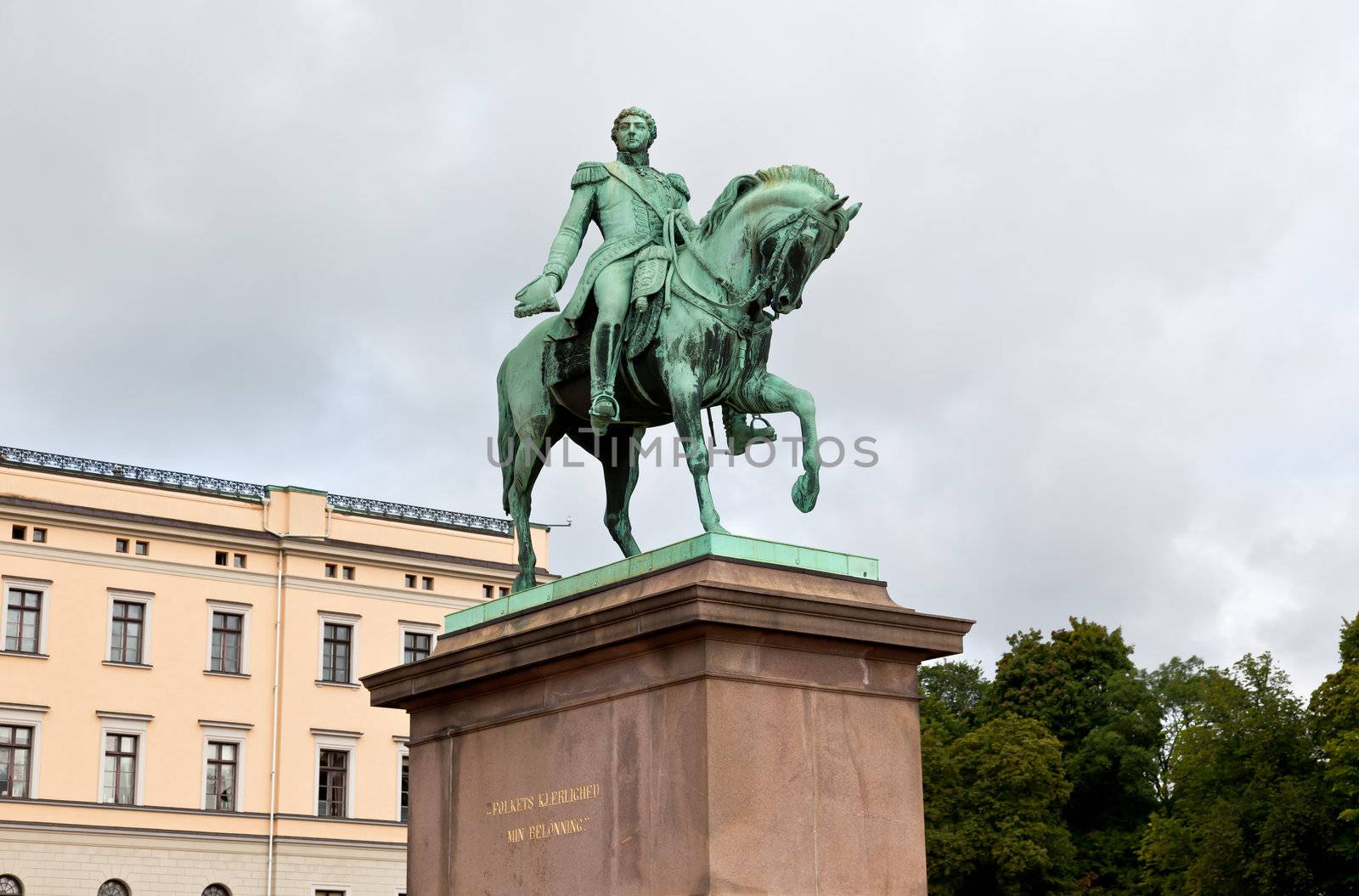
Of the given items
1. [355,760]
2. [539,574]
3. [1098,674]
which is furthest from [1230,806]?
[355,760]

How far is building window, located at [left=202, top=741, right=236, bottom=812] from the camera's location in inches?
2111

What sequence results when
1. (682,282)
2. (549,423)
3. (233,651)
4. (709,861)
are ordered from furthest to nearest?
(233,651) < (549,423) < (682,282) < (709,861)

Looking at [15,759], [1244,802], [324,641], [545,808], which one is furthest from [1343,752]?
[15,759]

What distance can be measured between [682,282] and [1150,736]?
4741 cm

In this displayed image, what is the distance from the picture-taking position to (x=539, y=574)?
56656 mm

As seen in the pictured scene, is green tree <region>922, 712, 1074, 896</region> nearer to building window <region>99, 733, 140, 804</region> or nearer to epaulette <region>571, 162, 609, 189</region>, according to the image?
building window <region>99, 733, 140, 804</region>

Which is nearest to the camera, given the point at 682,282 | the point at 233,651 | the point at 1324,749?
the point at 682,282

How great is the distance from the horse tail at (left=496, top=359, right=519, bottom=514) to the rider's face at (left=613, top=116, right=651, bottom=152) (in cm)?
195

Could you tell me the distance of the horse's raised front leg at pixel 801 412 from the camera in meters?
12.8

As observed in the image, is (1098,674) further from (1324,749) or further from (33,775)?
(33,775)

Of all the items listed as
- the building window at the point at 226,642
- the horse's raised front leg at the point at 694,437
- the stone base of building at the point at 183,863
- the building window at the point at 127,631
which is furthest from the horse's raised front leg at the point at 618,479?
the building window at the point at 226,642

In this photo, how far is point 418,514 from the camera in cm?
5988

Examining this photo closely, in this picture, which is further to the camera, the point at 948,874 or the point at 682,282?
the point at 948,874

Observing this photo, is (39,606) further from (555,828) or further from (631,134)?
(555,828)
